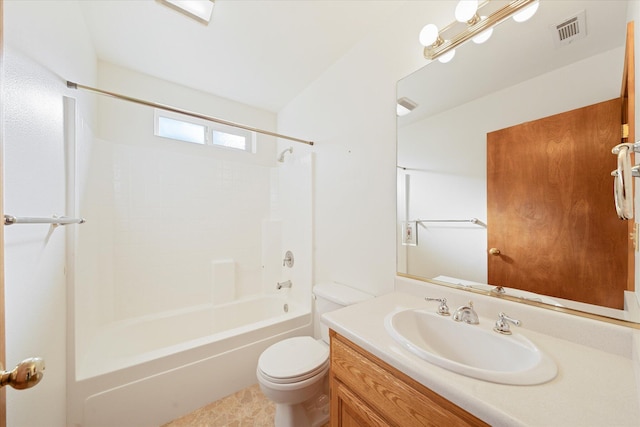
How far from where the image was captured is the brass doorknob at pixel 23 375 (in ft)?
1.37

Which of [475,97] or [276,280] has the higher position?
[475,97]

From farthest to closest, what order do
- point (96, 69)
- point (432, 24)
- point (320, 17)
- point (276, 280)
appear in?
1. point (276, 280)
2. point (96, 69)
3. point (320, 17)
4. point (432, 24)

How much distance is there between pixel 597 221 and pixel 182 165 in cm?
276

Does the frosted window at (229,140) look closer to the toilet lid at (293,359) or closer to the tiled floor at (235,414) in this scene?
the toilet lid at (293,359)

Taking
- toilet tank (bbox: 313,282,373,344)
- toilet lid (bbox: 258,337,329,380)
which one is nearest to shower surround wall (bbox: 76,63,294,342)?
toilet tank (bbox: 313,282,373,344)

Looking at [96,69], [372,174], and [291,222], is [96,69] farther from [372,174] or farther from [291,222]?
[372,174]

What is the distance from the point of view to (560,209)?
85 cm

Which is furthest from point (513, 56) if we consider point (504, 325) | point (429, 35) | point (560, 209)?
point (504, 325)

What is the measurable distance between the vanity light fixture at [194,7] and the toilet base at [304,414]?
7.79ft

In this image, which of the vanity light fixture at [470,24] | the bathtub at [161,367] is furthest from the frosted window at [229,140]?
the vanity light fixture at [470,24]

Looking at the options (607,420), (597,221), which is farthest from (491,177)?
(607,420)

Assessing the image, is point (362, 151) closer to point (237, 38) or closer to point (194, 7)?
point (237, 38)

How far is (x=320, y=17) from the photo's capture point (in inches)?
57.9

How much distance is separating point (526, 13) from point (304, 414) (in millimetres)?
2218
